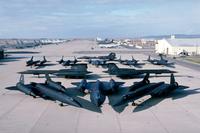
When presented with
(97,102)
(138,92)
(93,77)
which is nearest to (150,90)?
(138,92)

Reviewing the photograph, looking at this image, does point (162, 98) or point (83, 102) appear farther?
point (162, 98)

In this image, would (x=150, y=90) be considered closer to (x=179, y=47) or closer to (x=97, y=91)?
(x=97, y=91)

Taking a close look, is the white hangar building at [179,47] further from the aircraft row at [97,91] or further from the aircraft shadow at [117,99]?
the aircraft row at [97,91]

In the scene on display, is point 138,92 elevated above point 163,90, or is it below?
above

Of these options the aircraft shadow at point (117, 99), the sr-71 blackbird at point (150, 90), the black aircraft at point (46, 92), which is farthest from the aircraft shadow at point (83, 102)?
the sr-71 blackbird at point (150, 90)

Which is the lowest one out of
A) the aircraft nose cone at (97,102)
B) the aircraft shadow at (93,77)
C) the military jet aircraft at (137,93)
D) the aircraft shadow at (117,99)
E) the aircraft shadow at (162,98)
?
the aircraft shadow at (93,77)

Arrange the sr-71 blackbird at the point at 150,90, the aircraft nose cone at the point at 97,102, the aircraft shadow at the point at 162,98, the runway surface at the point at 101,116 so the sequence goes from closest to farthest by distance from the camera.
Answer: the runway surface at the point at 101,116 → the aircraft nose cone at the point at 97,102 → the aircraft shadow at the point at 162,98 → the sr-71 blackbird at the point at 150,90

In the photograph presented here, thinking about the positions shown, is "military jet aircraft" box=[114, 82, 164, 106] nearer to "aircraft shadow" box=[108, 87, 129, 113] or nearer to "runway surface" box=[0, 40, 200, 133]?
"aircraft shadow" box=[108, 87, 129, 113]

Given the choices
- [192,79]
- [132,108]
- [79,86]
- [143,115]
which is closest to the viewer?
[143,115]

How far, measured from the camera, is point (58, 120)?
3061 centimetres

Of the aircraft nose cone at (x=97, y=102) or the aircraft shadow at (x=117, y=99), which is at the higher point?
the aircraft nose cone at (x=97, y=102)

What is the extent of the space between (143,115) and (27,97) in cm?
1617

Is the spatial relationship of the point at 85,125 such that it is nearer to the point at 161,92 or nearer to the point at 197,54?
the point at 161,92

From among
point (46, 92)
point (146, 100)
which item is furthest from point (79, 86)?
point (146, 100)
